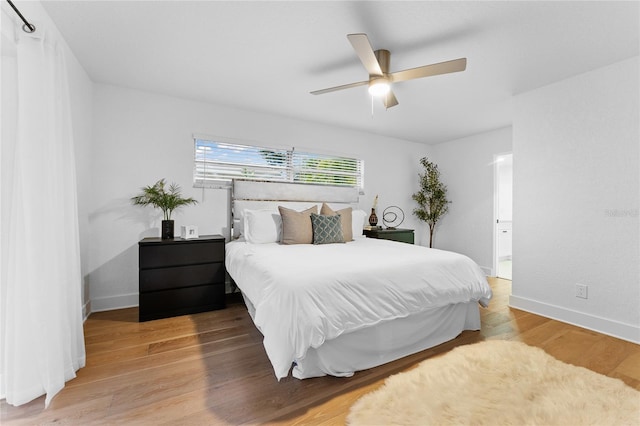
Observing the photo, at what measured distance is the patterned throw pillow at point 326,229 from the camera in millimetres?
3135

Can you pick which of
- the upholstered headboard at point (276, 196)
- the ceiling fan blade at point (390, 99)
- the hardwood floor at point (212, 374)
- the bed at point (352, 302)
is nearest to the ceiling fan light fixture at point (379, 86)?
the ceiling fan blade at point (390, 99)

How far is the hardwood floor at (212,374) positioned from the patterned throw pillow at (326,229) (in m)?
1.13

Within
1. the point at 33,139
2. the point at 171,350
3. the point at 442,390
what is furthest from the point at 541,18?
the point at 171,350

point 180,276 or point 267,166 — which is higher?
point 267,166

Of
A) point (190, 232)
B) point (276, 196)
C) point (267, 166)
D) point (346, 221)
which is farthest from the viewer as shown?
point (267, 166)

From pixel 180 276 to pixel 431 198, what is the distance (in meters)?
4.37

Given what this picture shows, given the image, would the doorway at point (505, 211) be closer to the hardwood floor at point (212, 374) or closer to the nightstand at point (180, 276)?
the hardwood floor at point (212, 374)

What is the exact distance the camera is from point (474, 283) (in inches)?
91.2

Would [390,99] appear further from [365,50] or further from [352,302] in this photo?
[352,302]

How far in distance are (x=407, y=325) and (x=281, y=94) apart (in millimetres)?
2757

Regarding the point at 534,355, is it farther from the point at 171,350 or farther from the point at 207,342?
the point at 171,350

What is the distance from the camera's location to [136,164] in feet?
10.5

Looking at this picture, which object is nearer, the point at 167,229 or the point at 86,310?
the point at 86,310

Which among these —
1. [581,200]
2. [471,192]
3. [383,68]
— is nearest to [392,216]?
[471,192]
